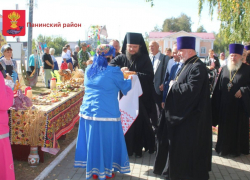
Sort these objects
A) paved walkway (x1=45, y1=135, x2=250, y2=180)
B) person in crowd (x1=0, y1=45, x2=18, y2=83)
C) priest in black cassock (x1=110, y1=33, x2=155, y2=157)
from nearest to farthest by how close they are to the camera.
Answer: paved walkway (x1=45, y1=135, x2=250, y2=180) < priest in black cassock (x1=110, y1=33, x2=155, y2=157) < person in crowd (x1=0, y1=45, x2=18, y2=83)

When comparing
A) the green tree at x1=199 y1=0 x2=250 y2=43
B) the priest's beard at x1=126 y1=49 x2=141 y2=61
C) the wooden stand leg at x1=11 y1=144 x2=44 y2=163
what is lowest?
the wooden stand leg at x1=11 y1=144 x2=44 y2=163

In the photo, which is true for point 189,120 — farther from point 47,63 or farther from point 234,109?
point 47,63

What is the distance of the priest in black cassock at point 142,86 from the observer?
4984 mm

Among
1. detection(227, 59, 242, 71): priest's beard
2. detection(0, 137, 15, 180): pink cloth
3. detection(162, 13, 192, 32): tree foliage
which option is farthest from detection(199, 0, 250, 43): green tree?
detection(162, 13, 192, 32): tree foliage

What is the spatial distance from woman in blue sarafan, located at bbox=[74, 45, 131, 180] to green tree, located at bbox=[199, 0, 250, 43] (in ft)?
18.7

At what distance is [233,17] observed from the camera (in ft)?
35.3

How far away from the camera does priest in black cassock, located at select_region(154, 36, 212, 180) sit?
377cm

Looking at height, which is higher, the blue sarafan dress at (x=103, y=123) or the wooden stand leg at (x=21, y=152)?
the blue sarafan dress at (x=103, y=123)

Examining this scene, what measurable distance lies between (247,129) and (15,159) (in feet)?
13.9

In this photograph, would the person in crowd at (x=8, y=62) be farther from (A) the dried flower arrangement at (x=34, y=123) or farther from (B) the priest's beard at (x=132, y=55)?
(B) the priest's beard at (x=132, y=55)

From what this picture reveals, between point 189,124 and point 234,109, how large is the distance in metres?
1.75

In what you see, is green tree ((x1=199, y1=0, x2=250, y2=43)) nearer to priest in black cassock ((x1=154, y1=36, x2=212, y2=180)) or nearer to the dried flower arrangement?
priest in black cassock ((x1=154, y1=36, x2=212, y2=180))


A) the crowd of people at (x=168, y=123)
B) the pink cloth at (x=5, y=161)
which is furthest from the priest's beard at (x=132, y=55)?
the pink cloth at (x=5, y=161)

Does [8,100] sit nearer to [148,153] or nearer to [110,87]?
[110,87]
